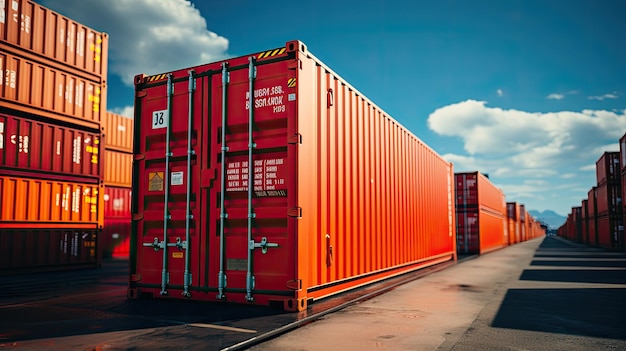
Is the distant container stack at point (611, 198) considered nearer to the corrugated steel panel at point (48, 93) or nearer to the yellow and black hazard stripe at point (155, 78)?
the corrugated steel panel at point (48, 93)

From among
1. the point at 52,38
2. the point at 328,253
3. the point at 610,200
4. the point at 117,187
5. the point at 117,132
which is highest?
the point at 52,38

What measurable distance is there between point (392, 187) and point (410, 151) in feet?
6.81

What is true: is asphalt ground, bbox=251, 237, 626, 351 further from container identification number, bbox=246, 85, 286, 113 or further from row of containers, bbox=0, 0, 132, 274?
row of containers, bbox=0, 0, 132, 274

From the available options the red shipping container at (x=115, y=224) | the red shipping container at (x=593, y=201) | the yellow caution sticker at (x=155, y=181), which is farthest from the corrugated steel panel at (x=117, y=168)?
the red shipping container at (x=593, y=201)

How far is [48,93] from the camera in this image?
13.5m

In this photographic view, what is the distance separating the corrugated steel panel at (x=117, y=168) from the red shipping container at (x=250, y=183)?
14.8m

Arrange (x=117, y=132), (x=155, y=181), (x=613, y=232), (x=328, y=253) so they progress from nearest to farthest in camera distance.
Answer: (x=328, y=253) → (x=155, y=181) → (x=117, y=132) → (x=613, y=232)

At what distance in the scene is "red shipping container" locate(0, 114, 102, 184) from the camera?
1259 cm

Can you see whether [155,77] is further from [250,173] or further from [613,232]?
[613,232]

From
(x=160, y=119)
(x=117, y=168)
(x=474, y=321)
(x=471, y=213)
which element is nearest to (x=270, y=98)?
(x=160, y=119)

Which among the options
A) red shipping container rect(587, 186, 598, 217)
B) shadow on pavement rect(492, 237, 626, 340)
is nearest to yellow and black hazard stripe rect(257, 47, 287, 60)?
shadow on pavement rect(492, 237, 626, 340)

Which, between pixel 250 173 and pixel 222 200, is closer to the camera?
Result: pixel 250 173

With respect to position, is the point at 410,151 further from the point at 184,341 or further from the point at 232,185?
the point at 184,341

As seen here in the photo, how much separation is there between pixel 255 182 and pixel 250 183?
0.09m
